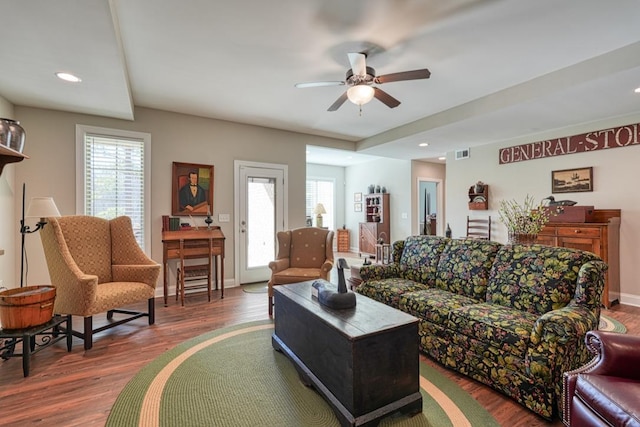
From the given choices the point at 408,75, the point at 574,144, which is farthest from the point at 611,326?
the point at 408,75

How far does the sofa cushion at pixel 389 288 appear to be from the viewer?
2.73 meters

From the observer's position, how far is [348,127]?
17.1 feet

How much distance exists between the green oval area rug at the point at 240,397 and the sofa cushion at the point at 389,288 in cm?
62

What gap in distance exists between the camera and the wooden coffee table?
1582 mm

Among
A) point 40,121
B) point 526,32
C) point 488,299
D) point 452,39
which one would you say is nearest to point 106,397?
point 488,299

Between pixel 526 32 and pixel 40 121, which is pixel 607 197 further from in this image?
pixel 40 121

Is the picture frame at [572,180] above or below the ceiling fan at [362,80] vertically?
below

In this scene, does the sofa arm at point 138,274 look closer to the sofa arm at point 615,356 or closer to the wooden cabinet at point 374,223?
the sofa arm at point 615,356

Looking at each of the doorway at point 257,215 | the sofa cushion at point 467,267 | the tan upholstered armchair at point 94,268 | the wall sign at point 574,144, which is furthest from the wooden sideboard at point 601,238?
the tan upholstered armchair at point 94,268

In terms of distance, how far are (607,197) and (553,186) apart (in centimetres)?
65

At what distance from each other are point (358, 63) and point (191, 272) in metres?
3.51

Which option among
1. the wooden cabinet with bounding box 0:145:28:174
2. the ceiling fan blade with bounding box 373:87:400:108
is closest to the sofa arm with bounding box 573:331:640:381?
the ceiling fan blade with bounding box 373:87:400:108

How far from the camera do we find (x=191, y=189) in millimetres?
4445

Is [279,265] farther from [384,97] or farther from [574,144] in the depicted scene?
[574,144]
